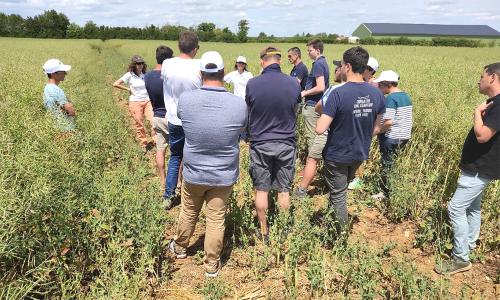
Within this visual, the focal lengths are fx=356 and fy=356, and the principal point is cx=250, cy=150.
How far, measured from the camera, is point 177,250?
3688 millimetres

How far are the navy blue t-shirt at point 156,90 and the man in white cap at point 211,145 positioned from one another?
2.05m

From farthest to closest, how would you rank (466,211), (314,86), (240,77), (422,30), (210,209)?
1. (422,30)
2. (240,77)
3. (314,86)
4. (466,211)
5. (210,209)

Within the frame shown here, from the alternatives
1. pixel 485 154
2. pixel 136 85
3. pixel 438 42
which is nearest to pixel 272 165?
pixel 485 154

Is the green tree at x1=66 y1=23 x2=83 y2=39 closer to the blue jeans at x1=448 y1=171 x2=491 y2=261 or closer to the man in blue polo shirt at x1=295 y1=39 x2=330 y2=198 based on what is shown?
the man in blue polo shirt at x1=295 y1=39 x2=330 y2=198

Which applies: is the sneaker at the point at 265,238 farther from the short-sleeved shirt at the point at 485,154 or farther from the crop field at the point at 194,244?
the short-sleeved shirt at the point at 485,154

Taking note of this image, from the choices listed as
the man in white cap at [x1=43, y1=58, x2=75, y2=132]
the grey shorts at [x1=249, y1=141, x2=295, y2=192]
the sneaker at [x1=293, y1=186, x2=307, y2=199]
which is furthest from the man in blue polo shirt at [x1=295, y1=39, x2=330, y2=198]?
the man in white cap at [x1=43, y1=58, x2=75, y2=132]

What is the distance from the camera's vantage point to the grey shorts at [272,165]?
146 inches

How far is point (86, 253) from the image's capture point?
10.8 ft

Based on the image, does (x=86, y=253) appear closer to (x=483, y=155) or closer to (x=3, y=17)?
(x=483, y=155)

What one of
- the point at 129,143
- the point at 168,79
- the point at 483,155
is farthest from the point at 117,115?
the point at 483,155

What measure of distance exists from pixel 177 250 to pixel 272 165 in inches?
52.7

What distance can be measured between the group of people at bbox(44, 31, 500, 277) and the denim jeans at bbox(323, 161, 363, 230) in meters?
0.01

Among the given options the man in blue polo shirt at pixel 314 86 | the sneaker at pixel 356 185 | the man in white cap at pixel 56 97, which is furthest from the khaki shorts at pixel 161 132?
the sneaker at pixel 356 185

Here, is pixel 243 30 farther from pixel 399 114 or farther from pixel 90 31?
pixel 399 114
